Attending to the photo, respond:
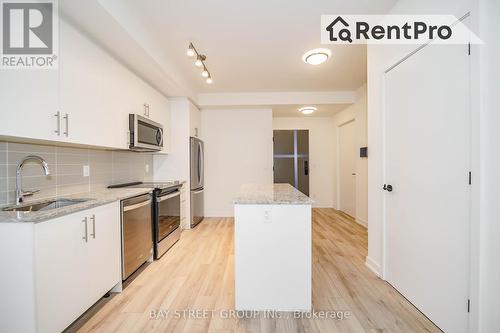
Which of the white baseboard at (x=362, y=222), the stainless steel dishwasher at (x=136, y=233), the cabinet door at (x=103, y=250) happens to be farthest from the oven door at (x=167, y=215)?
the white baseboard at (x=362, y=222)

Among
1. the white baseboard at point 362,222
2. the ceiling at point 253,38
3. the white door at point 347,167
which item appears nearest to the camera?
the ceiling at point 253,38

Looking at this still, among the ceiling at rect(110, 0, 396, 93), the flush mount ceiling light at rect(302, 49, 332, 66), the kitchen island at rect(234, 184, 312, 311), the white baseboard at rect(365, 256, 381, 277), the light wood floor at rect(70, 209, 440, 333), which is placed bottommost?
the light wood floor at rect(70, 209, 440, 333)

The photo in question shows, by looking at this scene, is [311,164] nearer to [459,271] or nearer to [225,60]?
[225,60]

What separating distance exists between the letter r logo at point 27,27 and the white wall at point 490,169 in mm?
2860

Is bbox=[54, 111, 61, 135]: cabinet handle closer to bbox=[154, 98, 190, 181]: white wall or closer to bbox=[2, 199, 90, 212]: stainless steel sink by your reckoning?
bbox=[2, 199, 90, 212]: stainless steel sink

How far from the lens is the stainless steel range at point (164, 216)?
8.40 ft

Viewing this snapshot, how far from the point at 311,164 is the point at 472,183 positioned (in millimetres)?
4473

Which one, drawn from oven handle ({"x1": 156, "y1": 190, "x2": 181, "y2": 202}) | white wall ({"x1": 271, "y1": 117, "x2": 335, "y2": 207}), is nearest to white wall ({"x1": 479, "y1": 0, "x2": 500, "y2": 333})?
oven handle ({"x1": 156, "y1": 190, "x2": 181, "y2": 202})

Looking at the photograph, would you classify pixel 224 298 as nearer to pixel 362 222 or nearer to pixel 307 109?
pixel 362 222

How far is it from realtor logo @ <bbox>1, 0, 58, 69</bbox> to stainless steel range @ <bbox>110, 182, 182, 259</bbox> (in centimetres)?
153

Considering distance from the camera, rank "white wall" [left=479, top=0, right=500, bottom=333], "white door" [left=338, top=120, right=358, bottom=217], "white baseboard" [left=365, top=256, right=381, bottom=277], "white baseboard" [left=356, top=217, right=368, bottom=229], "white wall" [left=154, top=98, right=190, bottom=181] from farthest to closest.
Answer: "white door" [left=338, top=120, right=358, bottom=217], "white baseboard" [left=356, top=217, right=368, bottom=229], "white wall" [left=154, top=98, right=190, bottom=181], "white baseboard" [left=365, top=256, right=381, bottom=277], "white wall" [left=479, top=0, right=500, bottom=333]

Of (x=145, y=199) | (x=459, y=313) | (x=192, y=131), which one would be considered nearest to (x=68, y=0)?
(x=145, y=199)

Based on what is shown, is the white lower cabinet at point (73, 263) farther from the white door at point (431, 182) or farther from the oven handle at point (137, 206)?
the white door at point (431, 182)

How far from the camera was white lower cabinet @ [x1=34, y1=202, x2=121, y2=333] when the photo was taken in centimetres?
124
